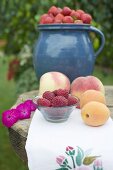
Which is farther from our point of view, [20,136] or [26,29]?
[26,29]

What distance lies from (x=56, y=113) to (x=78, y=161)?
8.8 inches

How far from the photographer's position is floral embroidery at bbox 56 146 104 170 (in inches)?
51.1

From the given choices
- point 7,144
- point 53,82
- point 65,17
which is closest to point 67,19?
point 65,17

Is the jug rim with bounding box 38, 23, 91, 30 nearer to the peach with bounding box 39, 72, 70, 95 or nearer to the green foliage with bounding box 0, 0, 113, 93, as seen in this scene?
the peach with bounding box 39, 72, 70, 95

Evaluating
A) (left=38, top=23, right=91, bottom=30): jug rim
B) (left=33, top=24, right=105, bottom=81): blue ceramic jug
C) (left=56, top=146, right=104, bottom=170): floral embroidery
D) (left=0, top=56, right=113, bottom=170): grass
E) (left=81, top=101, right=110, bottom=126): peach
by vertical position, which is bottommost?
(left=0, top=56, right=113, bottom=170): grass

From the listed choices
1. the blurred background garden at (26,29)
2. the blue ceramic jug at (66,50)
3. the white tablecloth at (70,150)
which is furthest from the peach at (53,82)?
the blurred background garden at (26,29)

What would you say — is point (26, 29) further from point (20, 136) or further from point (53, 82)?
point (20, 136)

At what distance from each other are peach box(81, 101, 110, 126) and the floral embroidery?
162mm

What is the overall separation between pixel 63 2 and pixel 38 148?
2.14 meters

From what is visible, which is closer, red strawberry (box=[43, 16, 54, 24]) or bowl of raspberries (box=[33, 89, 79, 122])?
bowl of raspberries (box=[33, 89, 79, 122])

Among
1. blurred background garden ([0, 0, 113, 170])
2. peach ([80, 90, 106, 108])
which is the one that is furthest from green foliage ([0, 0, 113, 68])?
peach ([80, 90, 106, 108])

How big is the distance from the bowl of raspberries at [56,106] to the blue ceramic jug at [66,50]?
0.48 meters

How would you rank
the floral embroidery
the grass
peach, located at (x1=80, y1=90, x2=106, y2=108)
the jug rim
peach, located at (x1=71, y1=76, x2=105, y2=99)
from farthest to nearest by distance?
the grass
the jug rim
peach, located at (x1=71, y1=76, x2=105, y2=99)
peach, located at (x1=80, y1=90, x2=106, y2=108)
the floral embroidery

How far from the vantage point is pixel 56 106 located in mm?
1451
